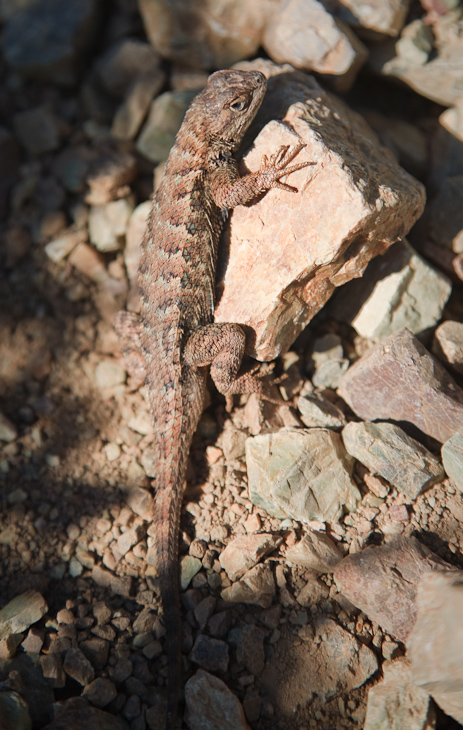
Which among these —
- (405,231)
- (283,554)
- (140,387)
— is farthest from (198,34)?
(283,554)

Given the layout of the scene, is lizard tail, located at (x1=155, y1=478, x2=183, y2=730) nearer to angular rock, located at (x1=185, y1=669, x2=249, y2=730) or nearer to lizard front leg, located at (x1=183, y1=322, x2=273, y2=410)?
angular rock, located at (x1=185, y1=669, x2=249, y2=730)

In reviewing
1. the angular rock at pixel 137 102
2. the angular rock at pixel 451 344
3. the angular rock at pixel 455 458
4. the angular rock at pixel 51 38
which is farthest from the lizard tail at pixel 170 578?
the angular rock at pixel 51 38

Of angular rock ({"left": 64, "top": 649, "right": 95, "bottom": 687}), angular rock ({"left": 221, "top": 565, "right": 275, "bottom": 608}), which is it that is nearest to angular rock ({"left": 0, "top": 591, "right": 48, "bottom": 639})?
angular rock ({"left": 64, "top": 649, "right": 95, "bottom": 687})

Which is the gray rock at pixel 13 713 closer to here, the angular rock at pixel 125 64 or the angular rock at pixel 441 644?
the angular rock at pixel 441 644

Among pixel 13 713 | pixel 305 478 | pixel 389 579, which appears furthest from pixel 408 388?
pixel 13 713

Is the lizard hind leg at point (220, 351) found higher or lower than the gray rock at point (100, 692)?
higher
